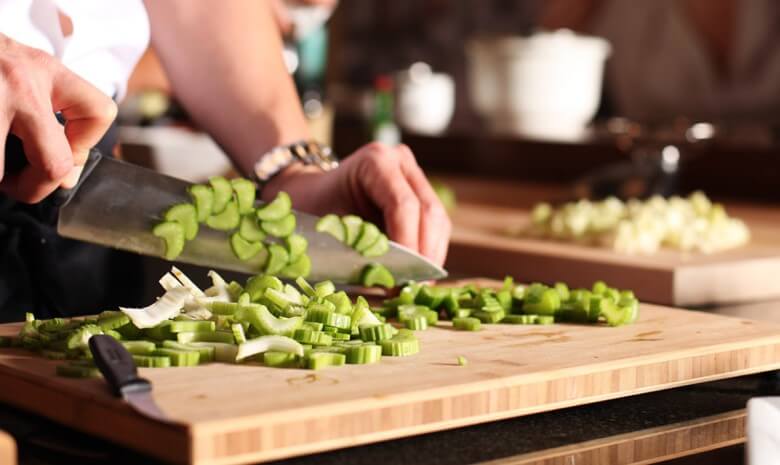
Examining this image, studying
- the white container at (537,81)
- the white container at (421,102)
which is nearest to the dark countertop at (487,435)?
the white container at (537,81)

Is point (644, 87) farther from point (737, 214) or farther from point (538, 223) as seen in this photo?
point (538, 223)

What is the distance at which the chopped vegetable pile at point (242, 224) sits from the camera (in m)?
1.36

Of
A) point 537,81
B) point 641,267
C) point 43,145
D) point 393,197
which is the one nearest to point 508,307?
point 393,197

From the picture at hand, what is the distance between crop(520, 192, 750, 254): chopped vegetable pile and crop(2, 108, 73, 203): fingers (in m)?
1.00

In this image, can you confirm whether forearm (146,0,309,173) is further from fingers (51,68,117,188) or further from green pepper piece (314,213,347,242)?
fingers (51,68,117,188)

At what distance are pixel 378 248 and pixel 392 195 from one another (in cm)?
10

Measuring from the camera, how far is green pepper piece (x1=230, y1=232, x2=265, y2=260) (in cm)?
141

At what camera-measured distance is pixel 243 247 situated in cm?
141

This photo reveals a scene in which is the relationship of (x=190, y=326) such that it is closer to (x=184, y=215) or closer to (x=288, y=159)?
(x=184, y=215)

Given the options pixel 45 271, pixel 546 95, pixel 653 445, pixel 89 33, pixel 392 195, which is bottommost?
pixel 653 445

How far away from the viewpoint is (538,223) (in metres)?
2.06

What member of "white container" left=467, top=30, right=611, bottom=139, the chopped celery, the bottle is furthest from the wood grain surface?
the bottle

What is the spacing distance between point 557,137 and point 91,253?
1893 mm

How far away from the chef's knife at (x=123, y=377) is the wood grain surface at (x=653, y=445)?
26cm
